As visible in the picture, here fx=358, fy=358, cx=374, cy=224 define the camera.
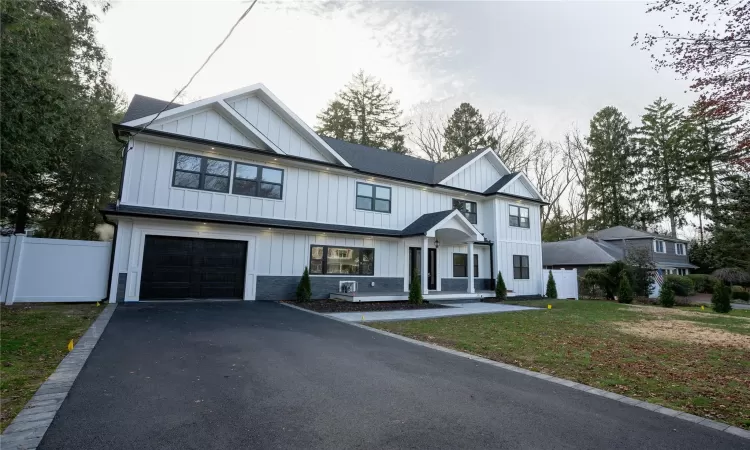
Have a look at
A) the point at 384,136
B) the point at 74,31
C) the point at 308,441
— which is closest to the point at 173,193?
the point at 74,31

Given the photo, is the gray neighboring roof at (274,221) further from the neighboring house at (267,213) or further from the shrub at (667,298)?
the shrub at (667,298)

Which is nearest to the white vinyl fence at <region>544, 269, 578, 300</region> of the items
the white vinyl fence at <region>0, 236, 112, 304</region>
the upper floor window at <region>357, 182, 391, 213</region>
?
the upper floor window at <region>357, 182, 391, 213</region>

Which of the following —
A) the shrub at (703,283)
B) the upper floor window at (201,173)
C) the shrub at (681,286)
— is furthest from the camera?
the shrub at (703,283)

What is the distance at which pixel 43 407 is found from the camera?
3.37m

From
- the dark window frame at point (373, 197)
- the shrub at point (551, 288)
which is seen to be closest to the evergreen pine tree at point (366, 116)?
the dark window frame at point (373, 197)

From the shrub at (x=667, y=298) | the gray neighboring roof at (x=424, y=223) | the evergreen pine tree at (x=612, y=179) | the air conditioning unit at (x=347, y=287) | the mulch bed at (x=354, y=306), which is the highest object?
the evergreen pine tree at (x=612, y=179)

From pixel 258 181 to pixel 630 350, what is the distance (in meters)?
12.2

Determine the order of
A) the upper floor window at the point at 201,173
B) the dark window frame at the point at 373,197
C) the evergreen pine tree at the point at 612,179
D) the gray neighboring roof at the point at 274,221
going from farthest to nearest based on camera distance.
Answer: the evergreen pine tree at the point at 612,179
the dark window frame at the point at 373,197
the upper floor window at the point at 201,173
the gray neighboring roof at the point at 274,221

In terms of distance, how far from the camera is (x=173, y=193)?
12.0 metres

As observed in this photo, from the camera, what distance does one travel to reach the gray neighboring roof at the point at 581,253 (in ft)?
84.3

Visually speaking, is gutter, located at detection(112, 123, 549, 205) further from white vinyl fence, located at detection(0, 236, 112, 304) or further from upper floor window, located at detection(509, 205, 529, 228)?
upper floor window, located at detection(509, 205, 529, 228)

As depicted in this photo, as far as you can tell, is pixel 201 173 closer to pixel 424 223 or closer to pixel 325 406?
pixel 424 223

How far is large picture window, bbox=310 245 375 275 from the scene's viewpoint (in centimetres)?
1445

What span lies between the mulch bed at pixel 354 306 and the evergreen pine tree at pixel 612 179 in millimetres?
32778
